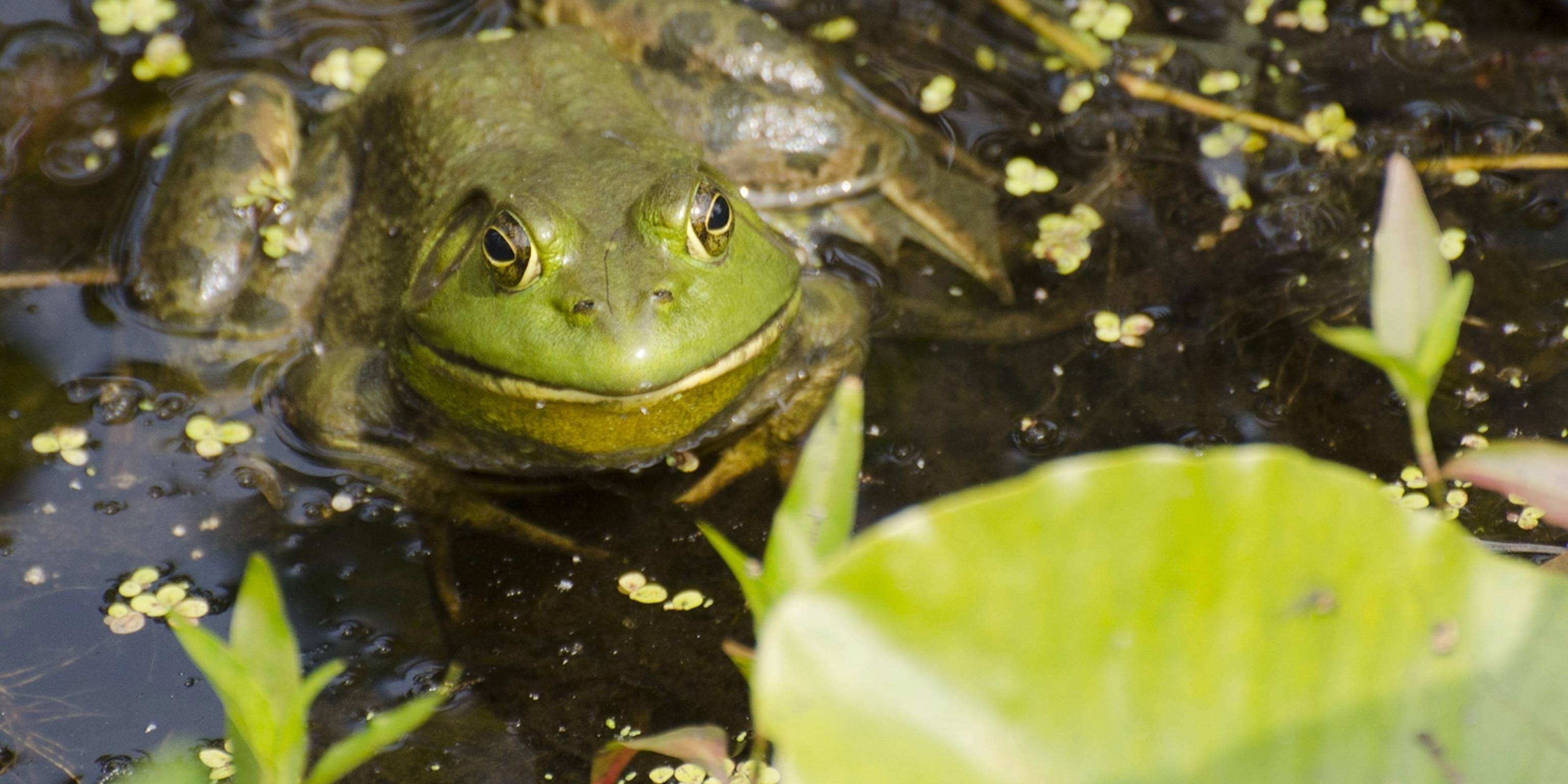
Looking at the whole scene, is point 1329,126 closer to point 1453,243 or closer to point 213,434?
point 1453,243

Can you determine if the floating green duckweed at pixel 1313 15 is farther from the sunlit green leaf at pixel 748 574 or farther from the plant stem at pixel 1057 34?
the sunlit green leaf at pixel 748 574

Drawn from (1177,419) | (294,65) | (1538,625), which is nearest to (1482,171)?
(1177,419)

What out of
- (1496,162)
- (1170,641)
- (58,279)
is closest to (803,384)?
(1170,641)

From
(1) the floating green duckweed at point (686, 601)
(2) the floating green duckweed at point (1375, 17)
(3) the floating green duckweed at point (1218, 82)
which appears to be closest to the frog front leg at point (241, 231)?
(1) the floating green duckweed at point (686, 601)

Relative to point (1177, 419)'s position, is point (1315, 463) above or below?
above

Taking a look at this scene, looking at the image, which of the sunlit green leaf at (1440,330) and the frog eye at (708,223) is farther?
the frog eye at (708,223)

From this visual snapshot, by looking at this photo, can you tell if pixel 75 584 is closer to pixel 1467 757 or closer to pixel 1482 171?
pixel 1467 757
